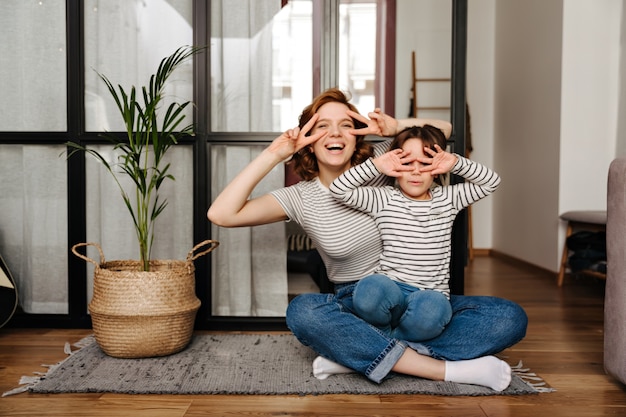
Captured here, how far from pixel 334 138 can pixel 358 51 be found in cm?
60

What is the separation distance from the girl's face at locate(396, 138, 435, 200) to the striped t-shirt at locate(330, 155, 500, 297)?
34 millimetres

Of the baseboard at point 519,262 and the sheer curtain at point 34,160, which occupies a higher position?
the sheer curtain at point 34,160

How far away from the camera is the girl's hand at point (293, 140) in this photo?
1.99 m

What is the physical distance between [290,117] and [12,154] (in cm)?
119

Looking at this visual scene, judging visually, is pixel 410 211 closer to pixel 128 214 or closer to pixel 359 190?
pixel 359 190

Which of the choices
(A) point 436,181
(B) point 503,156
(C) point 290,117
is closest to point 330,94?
(C) point 290,117

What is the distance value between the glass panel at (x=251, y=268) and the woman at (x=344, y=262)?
42cm

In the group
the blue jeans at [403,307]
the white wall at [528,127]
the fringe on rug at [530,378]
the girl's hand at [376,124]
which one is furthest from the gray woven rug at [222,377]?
the white wall at [528,127]

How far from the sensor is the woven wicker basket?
2.00 metres

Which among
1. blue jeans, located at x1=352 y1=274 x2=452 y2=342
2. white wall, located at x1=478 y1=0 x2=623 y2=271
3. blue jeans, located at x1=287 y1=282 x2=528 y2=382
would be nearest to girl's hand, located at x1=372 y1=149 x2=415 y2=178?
blue jeans, located at x1=352 y1=274 x2=452 y2=342

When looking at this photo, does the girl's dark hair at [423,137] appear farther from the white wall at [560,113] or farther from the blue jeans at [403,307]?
the white wall at [560,113]

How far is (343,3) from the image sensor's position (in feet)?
8.00

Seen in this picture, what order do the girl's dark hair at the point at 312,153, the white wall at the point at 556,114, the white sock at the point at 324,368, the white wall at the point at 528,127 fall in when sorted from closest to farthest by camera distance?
1. the white sock at the point at 324,368
2. the girl's dark hair at the point at 312,153
3. the white wall at the point at 556,114
4. the white wall at the point at 528,127

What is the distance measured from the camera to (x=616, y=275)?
1707 millimetres
